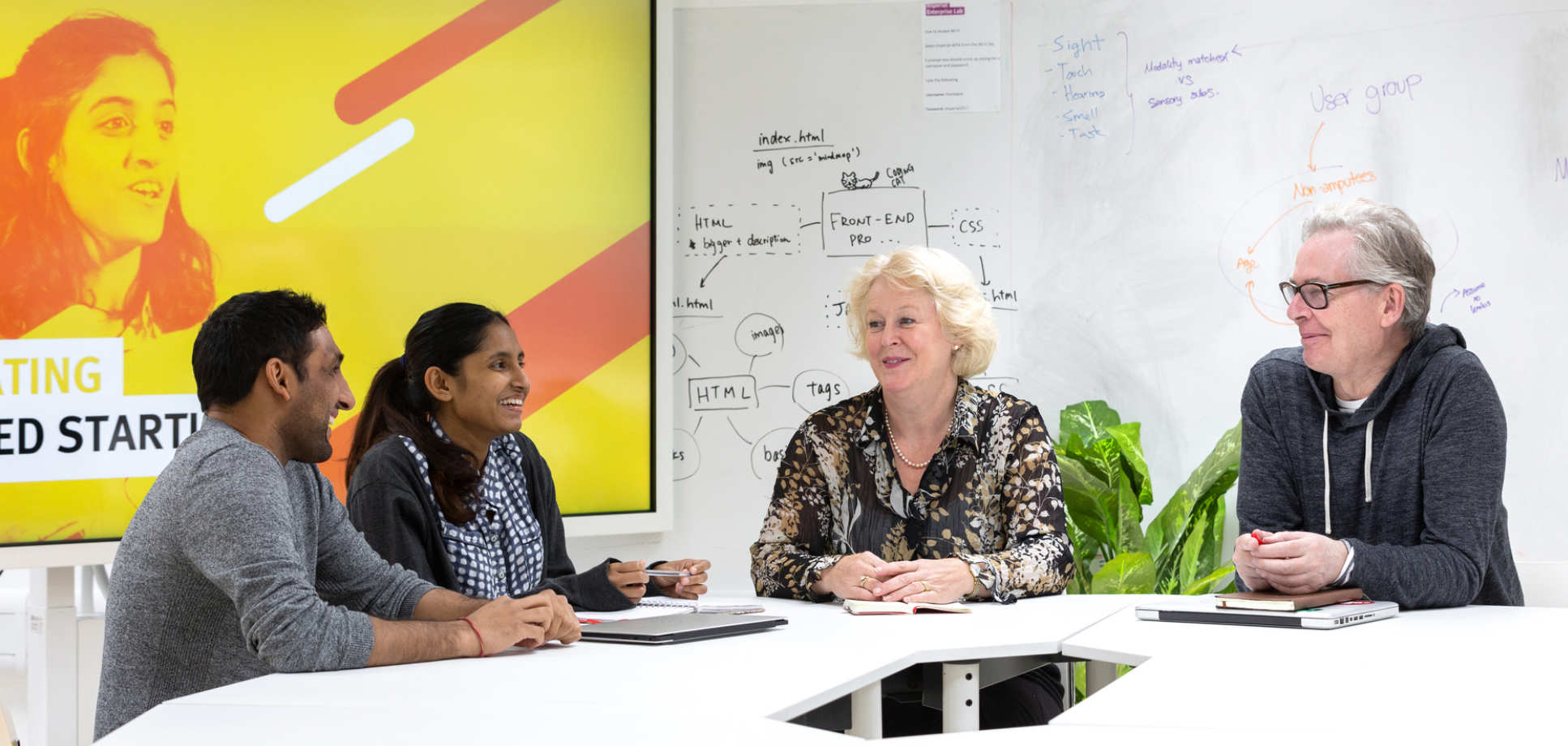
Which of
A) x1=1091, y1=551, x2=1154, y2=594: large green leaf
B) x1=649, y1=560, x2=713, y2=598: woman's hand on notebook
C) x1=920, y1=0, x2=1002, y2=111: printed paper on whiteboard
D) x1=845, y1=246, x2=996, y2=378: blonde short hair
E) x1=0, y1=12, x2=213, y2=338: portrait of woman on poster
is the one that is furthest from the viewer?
x1=920, y1=0, x2=1002, y2=111: printed paper on whiteboard

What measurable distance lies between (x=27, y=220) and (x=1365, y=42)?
3595 mm

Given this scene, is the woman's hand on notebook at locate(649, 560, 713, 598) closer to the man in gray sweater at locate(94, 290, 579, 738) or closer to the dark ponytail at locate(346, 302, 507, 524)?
the dark ponytail at locate(346, 302, 507, 524)

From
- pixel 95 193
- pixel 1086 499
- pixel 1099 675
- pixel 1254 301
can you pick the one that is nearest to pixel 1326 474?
pixel 1099 675

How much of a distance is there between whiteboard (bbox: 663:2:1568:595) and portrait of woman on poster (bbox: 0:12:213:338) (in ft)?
4.86

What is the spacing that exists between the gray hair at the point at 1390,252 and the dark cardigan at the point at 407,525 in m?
1.49

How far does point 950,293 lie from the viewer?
281 cm

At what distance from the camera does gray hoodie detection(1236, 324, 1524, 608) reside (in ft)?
7.17

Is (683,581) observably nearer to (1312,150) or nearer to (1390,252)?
(1390,252)

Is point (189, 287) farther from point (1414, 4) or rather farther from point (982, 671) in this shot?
point (1414, 4)

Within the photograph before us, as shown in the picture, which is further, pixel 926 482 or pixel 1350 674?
pixel 926 482

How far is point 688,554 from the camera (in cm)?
413

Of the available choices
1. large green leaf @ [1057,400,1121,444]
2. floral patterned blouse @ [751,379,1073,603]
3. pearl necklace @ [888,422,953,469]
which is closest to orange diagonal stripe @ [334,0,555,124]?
floral patterned blouse @ [751,379,1073,603]

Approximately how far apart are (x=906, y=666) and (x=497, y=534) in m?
0.93

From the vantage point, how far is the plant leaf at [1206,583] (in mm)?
3500
